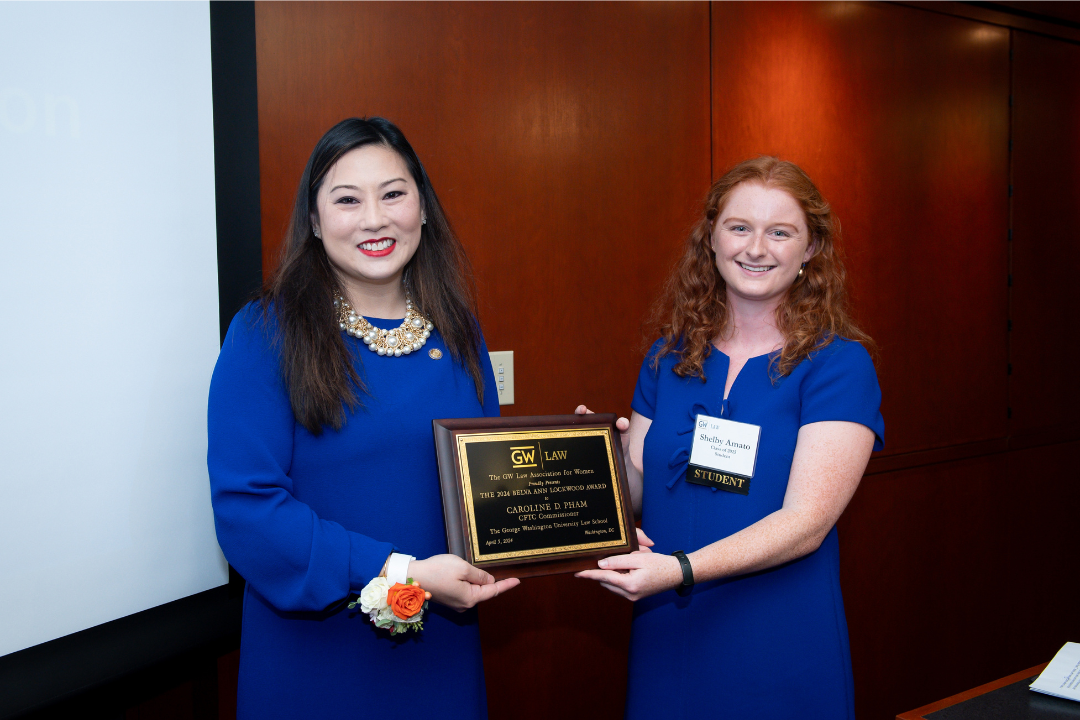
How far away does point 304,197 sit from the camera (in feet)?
4.74

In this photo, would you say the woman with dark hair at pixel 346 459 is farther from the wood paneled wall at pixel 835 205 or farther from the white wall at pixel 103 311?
the wood paneled wall at pixel 835 205

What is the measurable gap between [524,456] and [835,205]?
84.1 inches

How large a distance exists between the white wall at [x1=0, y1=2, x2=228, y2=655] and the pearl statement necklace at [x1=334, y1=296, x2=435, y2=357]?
458mm

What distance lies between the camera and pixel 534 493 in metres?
1.46

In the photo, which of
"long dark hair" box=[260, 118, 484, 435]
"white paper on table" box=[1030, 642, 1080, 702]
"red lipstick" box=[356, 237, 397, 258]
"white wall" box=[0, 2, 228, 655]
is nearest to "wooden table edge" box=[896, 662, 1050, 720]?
"white paper on table" box=[1030, 642, 1080, 702]

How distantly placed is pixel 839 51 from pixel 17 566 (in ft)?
10.4

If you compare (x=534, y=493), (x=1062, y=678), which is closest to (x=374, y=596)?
(x=534, y=493)

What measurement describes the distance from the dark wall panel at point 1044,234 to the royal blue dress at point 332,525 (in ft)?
10.5

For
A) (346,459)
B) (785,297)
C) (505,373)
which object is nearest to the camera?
(346,459)

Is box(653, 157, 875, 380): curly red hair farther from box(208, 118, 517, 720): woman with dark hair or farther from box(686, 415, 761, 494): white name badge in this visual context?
box(208, 118, 517, 720): woman with dark hair

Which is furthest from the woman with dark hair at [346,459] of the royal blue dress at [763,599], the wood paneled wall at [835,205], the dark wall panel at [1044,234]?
the dark wall panel at [1044,234]

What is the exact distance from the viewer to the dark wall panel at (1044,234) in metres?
3.48

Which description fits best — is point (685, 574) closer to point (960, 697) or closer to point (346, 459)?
point (960, 697)

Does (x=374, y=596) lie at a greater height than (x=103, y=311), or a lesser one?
lesser
